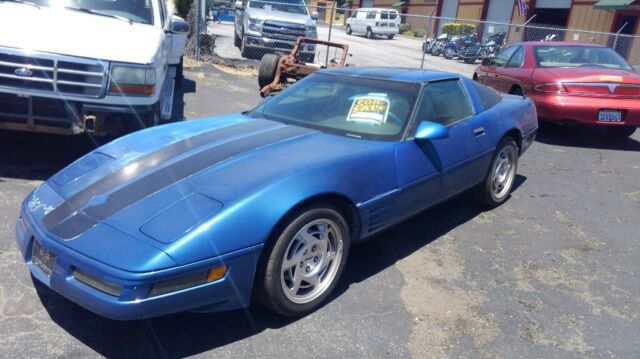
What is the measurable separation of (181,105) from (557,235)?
5827 mm

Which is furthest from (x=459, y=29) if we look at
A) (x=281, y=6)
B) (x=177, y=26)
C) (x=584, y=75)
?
(x=177, y=26)

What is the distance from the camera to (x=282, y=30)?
44.4 feet

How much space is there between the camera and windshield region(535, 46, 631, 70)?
802 cm

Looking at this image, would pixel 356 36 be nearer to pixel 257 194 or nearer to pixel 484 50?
pixel 484 50

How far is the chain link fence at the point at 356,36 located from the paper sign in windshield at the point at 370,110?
7672 millimetres

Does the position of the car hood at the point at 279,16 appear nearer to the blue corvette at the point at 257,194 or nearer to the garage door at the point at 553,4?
the blue corvette at the point at 257,194

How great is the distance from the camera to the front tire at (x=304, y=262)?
2752 mm

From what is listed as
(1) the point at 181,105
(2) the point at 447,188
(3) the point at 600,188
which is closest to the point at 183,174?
(2) the point at 447,188

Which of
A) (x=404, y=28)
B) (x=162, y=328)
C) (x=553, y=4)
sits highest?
(x=553, y=4)

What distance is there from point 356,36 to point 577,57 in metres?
29.9

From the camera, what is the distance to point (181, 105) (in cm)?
827

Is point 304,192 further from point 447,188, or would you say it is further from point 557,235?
point 557,235

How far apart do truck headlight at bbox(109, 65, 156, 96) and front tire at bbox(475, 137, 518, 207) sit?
3.12 metres

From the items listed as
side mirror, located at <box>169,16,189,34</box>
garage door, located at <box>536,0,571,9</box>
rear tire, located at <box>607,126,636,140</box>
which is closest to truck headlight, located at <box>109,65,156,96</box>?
side mirror, located at <box>169,16,189,34</box>
